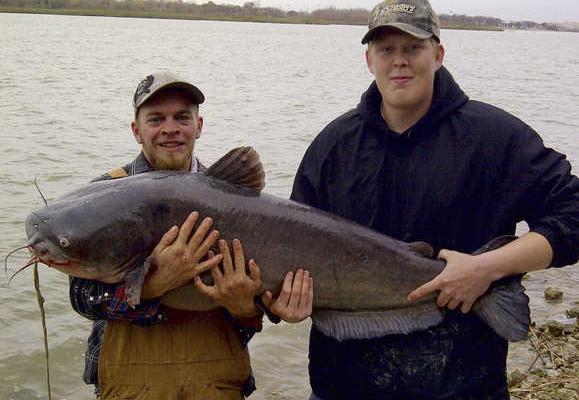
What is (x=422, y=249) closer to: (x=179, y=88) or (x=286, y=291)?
(x=286, y=291)

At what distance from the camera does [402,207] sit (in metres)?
3.19

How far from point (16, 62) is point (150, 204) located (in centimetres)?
2474

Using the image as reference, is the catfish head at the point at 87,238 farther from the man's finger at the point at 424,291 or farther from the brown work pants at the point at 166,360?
the man's finger at the point at 424,291

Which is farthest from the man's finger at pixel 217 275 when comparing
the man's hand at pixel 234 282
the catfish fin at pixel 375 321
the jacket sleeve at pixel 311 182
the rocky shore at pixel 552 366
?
the rocky shore at pixel 552 366

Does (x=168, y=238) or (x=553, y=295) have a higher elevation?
(x=168, y=238)

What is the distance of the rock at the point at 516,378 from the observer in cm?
503

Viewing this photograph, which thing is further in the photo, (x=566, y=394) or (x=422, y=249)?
(x=566, y=394)

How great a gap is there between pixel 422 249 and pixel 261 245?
0.73 meters

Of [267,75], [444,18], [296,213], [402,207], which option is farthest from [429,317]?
[444,18]

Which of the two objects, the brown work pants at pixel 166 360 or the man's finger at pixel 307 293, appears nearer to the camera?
the man's finger at pixel 307 293

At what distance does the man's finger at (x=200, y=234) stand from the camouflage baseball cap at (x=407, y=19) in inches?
45.1

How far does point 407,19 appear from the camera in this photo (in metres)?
3.09

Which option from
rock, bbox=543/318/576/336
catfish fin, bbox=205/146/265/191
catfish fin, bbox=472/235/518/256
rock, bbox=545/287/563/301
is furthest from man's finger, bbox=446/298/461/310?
rock, bbox=545/287/563/301

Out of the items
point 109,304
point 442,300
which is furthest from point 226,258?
point 442,300
